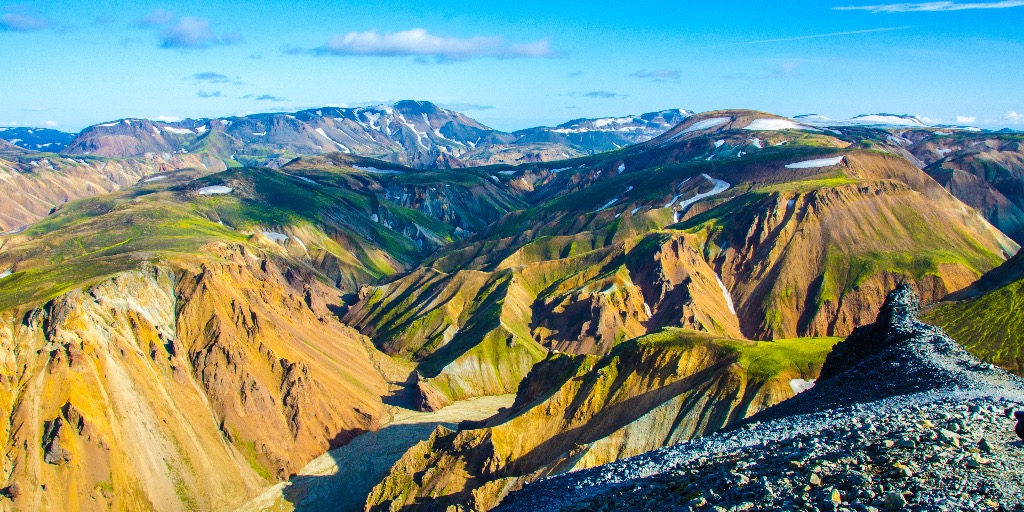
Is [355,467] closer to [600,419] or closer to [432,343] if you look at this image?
[600,419]

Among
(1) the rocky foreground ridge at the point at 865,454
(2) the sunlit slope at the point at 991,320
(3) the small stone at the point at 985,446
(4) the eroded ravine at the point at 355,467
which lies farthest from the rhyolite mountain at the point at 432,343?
(3) the small stone at the point at 985,446

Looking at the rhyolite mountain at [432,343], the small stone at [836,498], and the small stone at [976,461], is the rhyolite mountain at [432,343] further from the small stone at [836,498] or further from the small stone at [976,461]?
the small stone at [836,498]

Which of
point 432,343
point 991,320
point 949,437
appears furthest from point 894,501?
point 432,343

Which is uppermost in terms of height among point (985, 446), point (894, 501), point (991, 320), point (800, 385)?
point (894, 501)

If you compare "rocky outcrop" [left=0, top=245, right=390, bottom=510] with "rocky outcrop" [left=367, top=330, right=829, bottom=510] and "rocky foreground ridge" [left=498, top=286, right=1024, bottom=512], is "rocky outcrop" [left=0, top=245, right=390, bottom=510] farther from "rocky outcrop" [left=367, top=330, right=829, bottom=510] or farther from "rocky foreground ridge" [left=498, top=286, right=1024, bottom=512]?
"rocky foreground ridge" [left=498, top=286, right=1024, bottom=512]

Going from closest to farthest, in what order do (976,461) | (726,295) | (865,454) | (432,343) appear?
(976,461) → (865,454) → (432,343) → (726,295)

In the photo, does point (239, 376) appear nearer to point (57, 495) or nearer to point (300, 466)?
point (300, 466)

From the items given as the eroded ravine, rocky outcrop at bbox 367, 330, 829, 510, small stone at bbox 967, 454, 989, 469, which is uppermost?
small stone at bbox 967, 454, 989, 469

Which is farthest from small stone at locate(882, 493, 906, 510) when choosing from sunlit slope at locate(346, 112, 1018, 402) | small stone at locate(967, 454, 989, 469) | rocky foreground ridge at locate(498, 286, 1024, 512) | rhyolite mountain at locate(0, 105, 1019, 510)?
sunlit slope at locate(346, 112, 1018, 402)
